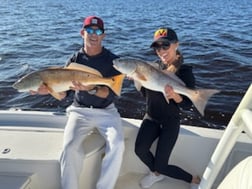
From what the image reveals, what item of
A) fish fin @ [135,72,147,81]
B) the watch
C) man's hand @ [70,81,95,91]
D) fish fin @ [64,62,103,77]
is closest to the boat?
the watch

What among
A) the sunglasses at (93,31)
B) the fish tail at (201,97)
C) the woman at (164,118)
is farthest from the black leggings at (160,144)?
the sunglasses at (93,31)

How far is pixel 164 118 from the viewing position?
380 centimetres

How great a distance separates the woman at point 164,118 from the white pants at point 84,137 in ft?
0.89

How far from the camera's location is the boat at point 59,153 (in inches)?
138

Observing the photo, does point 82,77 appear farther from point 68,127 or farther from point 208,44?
point 208,44

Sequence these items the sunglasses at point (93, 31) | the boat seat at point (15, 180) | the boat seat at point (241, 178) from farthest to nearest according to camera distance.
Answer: the sunglasses at point (93, 31) < the boat seat at point (15, 180) < the boat seat at point (241, 178)

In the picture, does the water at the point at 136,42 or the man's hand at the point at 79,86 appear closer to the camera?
the man's hand at the point at 79,86

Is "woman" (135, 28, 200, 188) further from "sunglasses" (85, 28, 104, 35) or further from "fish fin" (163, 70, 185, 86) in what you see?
"sunglasses" (85, 28, 104, 35)

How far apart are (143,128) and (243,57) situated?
8625 mm

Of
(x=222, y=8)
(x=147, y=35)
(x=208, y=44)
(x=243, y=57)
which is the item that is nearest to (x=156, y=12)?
(x=222, y=8)

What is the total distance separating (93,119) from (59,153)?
483 millimetres

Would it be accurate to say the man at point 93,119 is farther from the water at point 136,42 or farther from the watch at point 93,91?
the water at point 136,42

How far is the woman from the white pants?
272 millimetres

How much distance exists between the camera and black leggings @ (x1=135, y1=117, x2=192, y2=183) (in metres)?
3.76
